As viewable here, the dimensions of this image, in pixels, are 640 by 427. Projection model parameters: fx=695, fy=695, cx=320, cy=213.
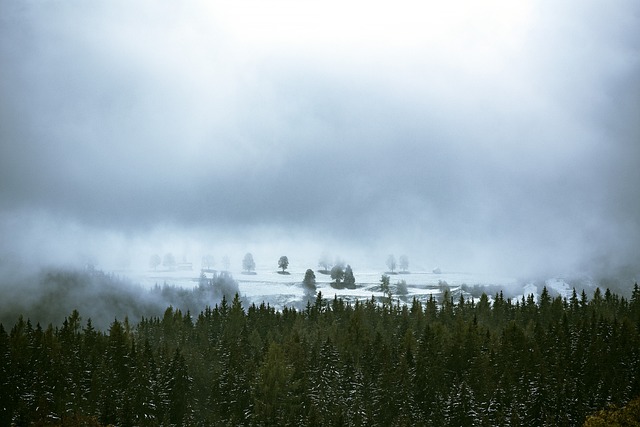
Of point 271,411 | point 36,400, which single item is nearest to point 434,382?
point 271,411

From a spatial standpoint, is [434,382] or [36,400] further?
[434,382]

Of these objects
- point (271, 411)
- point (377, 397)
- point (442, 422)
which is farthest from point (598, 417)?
point (271, 411)

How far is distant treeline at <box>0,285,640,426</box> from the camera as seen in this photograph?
412 feet

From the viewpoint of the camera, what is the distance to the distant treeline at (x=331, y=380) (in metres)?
126

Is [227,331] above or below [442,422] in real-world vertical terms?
above

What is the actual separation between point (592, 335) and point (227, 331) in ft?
291

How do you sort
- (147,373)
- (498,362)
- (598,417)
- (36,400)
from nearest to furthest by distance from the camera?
(598,417) < (36,400) < (147,373) < (498,362)

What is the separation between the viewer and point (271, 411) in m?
130

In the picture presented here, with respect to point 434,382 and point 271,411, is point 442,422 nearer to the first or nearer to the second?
point 434,382

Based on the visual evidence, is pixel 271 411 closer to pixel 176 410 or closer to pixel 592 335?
pixel 176 410

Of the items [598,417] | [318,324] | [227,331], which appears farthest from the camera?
[318,324]

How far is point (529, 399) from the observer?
128 m

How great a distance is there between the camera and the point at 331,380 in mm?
140500

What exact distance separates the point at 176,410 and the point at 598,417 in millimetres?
77166
